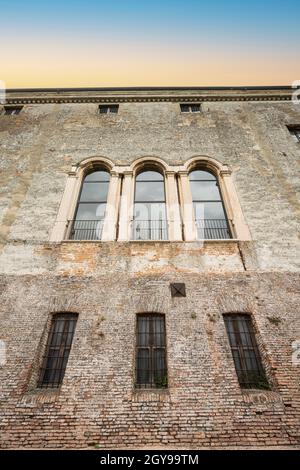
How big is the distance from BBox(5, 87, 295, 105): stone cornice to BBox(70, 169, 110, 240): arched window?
476 cm

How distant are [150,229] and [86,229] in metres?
1.82

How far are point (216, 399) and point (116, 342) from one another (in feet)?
6.80

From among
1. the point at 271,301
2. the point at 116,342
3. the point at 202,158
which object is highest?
the point at 202,158

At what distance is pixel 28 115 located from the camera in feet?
36.2

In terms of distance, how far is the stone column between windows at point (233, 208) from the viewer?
23.3 ft

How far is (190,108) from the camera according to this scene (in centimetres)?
1160

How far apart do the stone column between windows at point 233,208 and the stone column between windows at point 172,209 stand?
1.51 m

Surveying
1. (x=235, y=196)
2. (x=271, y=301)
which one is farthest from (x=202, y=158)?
(x=271, y=301)

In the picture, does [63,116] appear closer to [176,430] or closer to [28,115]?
[28,115]

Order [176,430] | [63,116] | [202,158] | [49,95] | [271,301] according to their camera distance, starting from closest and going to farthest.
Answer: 1. [176,430]
2. [271,301]
3. [202,158]
4. [63,116]
5. [49,95]

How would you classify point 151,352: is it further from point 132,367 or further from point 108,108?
point 108,108

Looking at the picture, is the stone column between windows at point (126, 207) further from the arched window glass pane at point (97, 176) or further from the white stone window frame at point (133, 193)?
the arched window glass pane at point (97, 176)

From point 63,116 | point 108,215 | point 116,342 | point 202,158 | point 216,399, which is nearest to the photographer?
point 216,399

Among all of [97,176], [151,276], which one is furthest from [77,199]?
[151,276]
